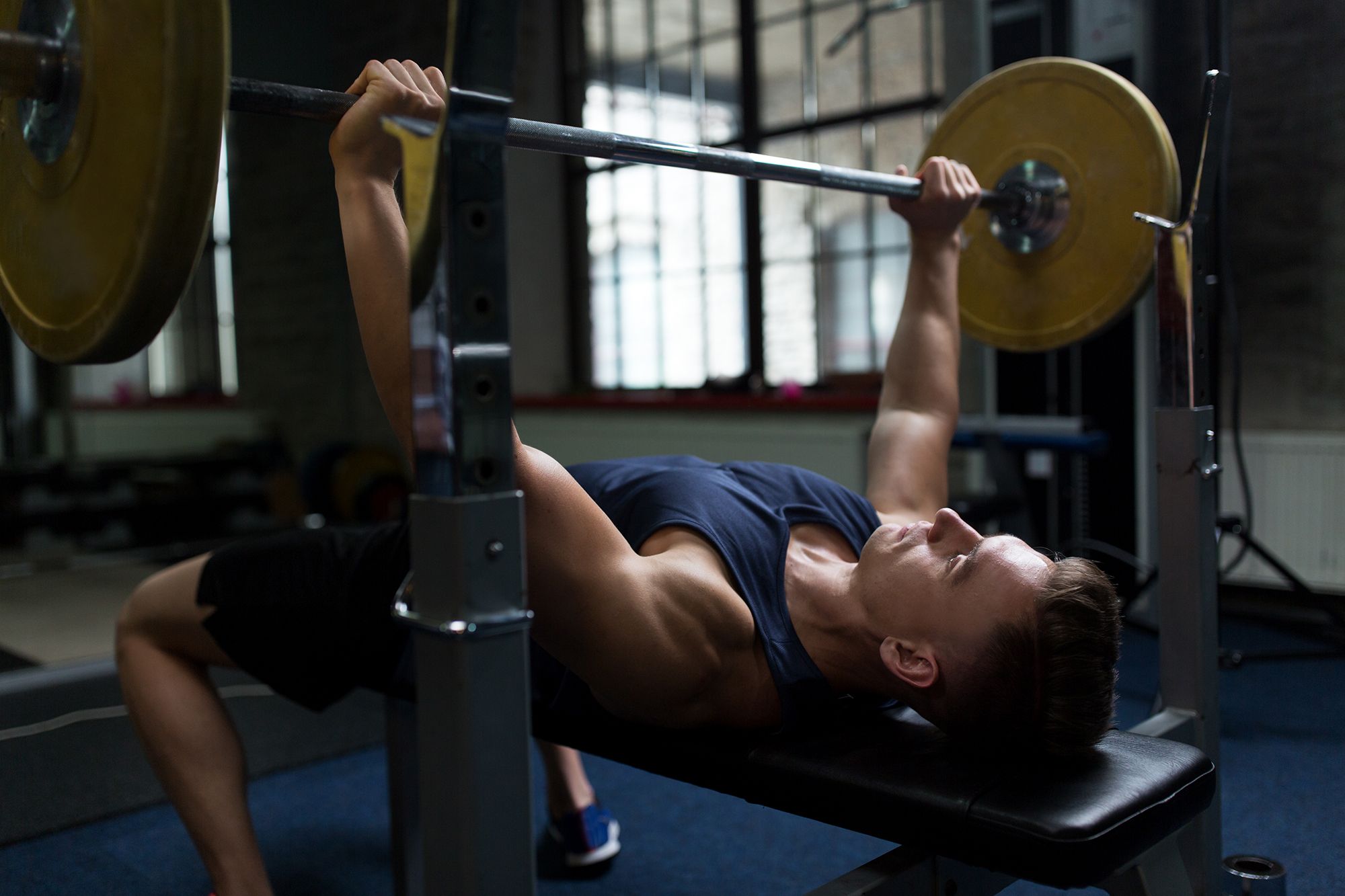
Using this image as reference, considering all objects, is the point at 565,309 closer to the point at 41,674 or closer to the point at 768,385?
the point at 768,385

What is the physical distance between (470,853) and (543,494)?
350mm

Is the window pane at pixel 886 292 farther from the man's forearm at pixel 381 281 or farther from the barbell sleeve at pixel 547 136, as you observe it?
the man's forearm at pixel 381 281

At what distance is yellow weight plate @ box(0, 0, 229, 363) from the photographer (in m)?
0.81

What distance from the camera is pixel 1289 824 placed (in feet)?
6.96

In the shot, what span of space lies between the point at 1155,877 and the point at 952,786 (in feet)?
0.90

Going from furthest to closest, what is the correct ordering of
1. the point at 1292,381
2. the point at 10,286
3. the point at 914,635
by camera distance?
the point at 1292,381, the point at 914,635, the point at 10,286

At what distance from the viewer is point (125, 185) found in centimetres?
88

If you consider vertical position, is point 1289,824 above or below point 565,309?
below

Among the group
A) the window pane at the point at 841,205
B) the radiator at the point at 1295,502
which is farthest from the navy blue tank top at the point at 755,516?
the window pane at the point at 841,205

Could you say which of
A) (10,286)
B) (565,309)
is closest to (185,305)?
(565,309)

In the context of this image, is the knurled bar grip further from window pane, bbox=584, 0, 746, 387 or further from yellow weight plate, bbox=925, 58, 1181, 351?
window pane, bbox=584, 0, 746, 387

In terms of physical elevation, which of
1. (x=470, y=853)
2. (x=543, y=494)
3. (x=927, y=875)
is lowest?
(x=927, y=875)

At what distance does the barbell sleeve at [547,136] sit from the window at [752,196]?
107 inches

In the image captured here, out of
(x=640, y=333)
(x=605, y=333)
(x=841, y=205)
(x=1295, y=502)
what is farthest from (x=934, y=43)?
(x=605, y=333)
